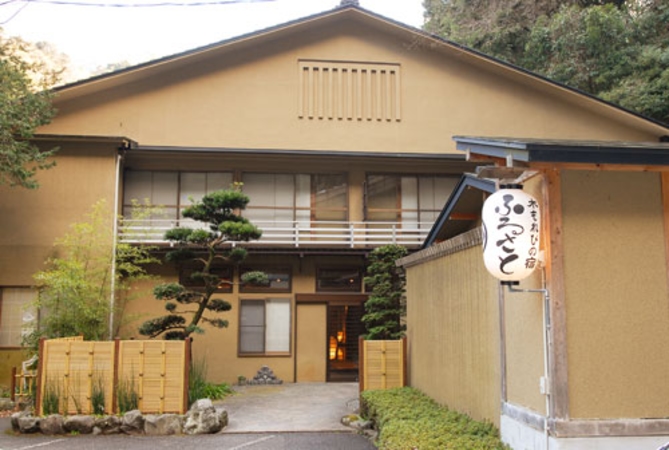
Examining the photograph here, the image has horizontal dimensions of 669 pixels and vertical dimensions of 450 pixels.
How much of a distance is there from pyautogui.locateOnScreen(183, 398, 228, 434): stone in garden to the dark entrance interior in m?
6.75

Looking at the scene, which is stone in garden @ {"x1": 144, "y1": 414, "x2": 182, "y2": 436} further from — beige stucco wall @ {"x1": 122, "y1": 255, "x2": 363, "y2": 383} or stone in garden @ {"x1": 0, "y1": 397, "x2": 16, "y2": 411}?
beige stucco wall @ {"x1": 122, "y1": 255, "x2": 363, "y2": 383}

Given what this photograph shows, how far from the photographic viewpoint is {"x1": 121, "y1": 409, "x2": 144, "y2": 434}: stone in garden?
1008 cm

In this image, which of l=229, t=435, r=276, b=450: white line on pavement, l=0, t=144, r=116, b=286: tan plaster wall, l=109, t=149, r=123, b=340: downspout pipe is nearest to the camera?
l=229, t=435, r=276, b=450: white line on pavement

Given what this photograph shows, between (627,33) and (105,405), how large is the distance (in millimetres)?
19644

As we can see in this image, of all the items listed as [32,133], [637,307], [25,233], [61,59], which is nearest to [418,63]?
[32,133]

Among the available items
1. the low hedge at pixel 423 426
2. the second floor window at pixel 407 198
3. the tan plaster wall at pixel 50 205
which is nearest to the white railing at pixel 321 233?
the second floor window at pixel 407 198

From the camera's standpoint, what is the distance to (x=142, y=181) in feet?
56.9

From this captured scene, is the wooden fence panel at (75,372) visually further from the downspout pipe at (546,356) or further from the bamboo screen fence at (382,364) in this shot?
the downspout pipe at (546,356)

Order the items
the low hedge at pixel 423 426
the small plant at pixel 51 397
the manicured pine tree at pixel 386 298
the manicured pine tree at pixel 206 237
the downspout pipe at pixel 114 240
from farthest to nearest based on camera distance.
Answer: the downspout pipe at pixel 114 240 → the manicured pine tree at pixel 386 298 → the manicured pine tree at pixel 206 237 → the small plant at pixel 51 397 → the low hedge at pixel 423 426

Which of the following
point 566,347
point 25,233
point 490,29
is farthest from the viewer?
point 490,29

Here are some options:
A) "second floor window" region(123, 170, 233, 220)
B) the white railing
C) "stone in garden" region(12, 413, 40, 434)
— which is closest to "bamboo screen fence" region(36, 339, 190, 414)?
"stone in garden" region(12, 413, 40, 434)

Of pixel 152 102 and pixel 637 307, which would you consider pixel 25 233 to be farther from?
pixel 637 307

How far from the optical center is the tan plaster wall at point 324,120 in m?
16.9

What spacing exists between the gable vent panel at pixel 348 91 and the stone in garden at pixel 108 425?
972 cm
